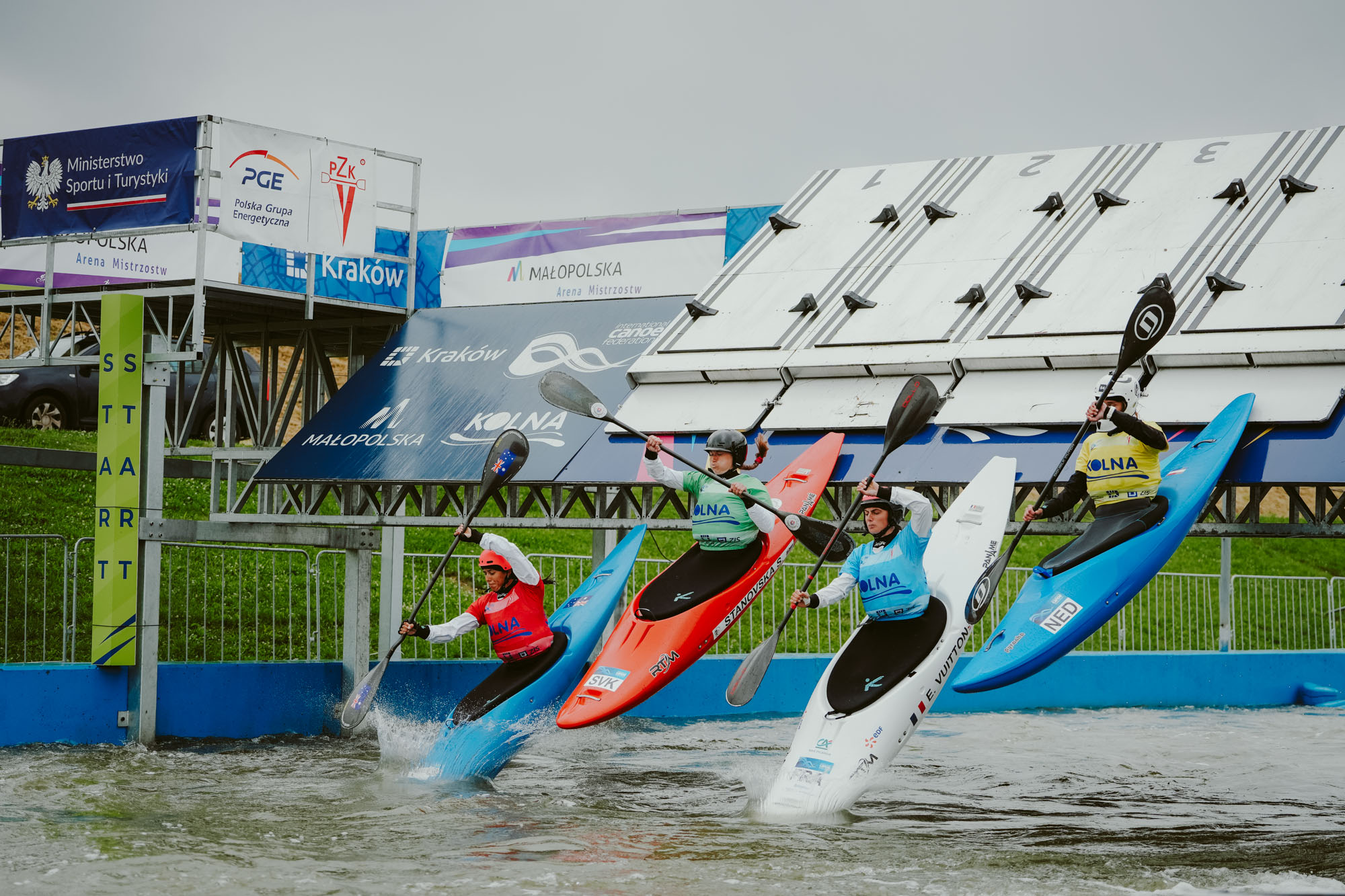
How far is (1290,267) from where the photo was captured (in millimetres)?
Answer: 8586

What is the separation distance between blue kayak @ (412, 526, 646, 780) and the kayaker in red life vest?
0.11 meters

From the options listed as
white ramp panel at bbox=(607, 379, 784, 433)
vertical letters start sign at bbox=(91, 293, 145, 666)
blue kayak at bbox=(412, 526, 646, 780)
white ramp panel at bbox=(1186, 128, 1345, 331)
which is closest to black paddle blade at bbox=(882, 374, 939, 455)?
white ramp panel at bbox=(607, 379, 784, 433)

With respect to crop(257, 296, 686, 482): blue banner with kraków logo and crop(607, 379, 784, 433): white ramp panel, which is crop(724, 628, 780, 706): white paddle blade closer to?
crop(607, 379, 784, 433): white ramp panel

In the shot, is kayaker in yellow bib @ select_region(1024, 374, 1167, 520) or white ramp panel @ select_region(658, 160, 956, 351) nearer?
kayaker in yellow bib @ select_region(1024, 374, 1167, 520)

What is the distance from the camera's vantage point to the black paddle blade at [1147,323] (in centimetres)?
759

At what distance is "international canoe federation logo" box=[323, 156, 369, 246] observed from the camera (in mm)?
11695

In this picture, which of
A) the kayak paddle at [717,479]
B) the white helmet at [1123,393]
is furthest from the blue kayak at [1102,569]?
the kayak paddle at [717,479]

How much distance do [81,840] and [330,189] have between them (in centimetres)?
664

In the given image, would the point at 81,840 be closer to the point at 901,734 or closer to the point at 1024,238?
the point at 901,734

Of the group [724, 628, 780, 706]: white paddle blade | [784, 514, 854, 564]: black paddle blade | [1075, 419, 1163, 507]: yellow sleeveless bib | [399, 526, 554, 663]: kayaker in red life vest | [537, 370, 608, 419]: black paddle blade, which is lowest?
[724, 628, 780, 706]: white paddle blade

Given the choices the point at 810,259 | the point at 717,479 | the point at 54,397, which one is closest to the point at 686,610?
the point at 717,479

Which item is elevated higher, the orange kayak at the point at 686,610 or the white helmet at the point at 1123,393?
the white helmet at the point at 1123,393

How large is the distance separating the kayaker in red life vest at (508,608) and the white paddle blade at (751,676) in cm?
182

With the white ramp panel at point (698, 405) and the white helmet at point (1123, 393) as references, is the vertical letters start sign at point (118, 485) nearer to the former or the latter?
the white ramp panel at point (698, 405)
